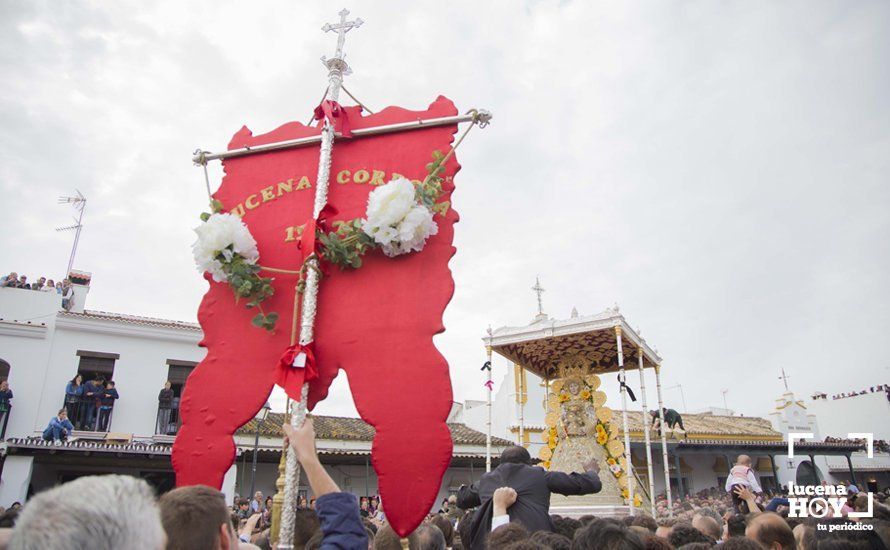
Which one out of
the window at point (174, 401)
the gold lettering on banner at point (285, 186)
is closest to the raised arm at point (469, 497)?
the gold lettering on banner at point (285, 186)

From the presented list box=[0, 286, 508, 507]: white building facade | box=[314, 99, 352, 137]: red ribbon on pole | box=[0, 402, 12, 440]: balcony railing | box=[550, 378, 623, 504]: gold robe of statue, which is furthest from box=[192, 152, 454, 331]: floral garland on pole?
box=[0, 402, 12, 440]: balcony railing

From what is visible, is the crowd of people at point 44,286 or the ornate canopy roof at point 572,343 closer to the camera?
the ornate canopy roof at point 572,343

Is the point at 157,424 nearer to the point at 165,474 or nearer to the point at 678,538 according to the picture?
the point at 165,474

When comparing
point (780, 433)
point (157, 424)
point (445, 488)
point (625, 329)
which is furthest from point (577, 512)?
point (780, 433)

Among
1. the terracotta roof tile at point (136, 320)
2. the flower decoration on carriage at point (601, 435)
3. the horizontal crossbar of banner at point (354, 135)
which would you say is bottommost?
the flower decoration on carriage at point (601, 435)

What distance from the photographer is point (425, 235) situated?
10.2 ft

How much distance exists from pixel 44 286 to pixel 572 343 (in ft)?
45.7

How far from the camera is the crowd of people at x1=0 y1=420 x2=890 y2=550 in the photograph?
3.59 ft

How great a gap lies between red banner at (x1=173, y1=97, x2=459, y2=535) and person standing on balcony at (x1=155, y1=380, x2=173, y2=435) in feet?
40.5

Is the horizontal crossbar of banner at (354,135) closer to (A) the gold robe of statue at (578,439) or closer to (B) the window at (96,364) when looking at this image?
(A) the gold robe of statue at (578,439)

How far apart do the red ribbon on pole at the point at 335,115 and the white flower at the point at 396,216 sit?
66 cm

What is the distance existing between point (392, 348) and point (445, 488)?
53.2 feet

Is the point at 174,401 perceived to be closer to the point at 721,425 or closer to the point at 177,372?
the point at 177,372

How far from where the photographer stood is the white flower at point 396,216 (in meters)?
2.98
